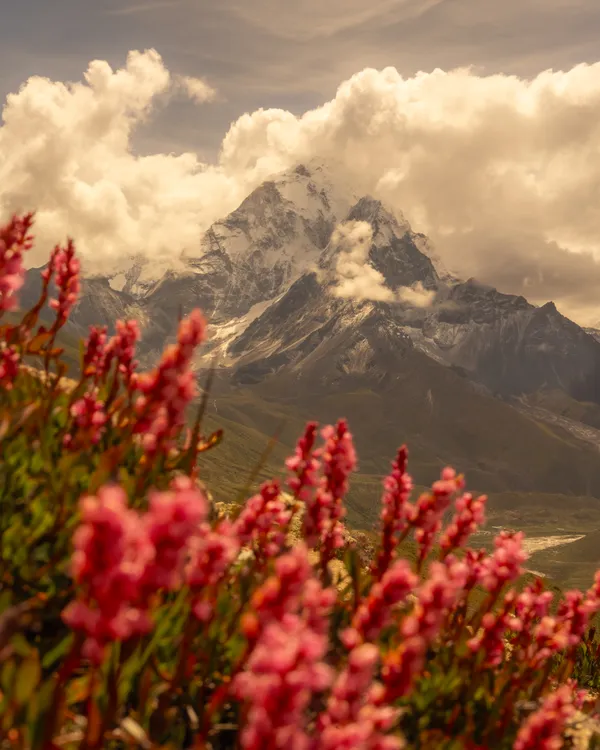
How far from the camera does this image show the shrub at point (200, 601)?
7.75 ft

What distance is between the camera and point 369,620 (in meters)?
3.51

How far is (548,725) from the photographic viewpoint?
3.78m

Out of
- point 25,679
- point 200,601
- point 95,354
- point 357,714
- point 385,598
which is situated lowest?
point 25,679

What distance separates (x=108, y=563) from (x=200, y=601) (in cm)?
185

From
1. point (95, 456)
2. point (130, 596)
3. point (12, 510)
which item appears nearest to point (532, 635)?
point (95, 456)

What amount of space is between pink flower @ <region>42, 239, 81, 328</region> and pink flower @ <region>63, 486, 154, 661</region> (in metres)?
5.40

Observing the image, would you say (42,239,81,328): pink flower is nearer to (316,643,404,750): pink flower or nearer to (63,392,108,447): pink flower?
(63,392,108,447): pink flower

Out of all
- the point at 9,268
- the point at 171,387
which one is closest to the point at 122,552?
the point at 171,387

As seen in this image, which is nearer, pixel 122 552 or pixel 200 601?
pixel 122 552

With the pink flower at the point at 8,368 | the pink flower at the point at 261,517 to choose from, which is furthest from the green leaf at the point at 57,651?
the pink flower at the point at 8,368

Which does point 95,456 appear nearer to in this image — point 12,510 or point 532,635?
point 12,510

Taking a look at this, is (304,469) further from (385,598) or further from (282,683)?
(282,683)

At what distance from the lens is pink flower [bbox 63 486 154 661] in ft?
6.98

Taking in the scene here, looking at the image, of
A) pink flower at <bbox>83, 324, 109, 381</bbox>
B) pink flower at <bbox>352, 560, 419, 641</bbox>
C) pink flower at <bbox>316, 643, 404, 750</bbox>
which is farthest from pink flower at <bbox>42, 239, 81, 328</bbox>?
pink flower at <bbox>316, 643, 404, 750</bbox>
